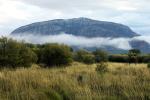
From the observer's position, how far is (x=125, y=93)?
1108 cm

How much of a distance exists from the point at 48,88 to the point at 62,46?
26.0 meters

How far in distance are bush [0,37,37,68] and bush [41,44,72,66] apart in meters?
3.57

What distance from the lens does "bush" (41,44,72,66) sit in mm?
36031

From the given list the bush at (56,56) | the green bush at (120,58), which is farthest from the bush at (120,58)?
the bush at (56,56)

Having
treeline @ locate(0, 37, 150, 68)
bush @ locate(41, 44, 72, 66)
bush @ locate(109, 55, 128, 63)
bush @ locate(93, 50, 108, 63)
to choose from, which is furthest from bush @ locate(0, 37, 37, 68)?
bush @ locate(109, 55, 128, 63)

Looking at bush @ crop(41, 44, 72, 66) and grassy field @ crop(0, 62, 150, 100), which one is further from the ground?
grassy field @ crop(0, 62, 150, 100)

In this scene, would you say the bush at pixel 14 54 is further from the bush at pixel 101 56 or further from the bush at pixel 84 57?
the bush at pixel 101 56

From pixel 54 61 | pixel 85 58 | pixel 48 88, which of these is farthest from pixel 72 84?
pixel 85 58

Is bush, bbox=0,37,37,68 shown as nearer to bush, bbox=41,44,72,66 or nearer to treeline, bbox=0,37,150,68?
treeline, bbox=0,37,150,68

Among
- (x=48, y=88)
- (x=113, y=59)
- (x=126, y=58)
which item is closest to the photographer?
(x=48, y=88)

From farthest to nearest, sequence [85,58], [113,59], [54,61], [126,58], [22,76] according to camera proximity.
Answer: [113,59] < [126,58] < [85,58] < [54,61] < [22,76]

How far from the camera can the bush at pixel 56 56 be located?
36.0 metres

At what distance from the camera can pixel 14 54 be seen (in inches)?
1202

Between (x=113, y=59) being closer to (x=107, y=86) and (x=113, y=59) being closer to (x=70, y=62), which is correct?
(x=70, y=62)
